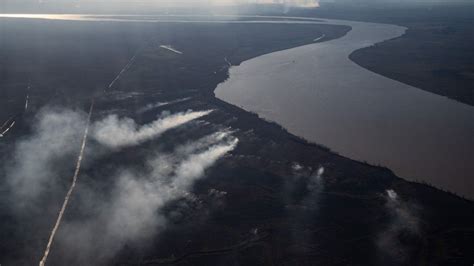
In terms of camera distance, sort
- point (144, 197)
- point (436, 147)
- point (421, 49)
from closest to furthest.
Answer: point (144, 197) → point (436, 147) → point (421, 49)

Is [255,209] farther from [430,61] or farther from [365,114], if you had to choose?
[430,61]

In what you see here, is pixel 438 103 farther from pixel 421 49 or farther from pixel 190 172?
pixel 421 49

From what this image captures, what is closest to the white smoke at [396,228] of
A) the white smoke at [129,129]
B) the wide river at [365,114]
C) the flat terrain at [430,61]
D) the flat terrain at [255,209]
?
the flat terrain at [255,209]

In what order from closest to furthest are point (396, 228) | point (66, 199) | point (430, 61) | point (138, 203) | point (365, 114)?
point (396, 228), point (138, 203), point (66, 199), point (365, 114), point (430, 61)

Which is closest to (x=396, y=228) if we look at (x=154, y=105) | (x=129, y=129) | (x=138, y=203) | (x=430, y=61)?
(x=138, y=203)

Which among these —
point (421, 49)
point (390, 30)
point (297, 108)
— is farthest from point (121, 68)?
point (390, 30)

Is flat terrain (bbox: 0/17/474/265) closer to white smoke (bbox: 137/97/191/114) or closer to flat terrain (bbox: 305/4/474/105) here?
white smoke (bbox: 137/97/191/114)

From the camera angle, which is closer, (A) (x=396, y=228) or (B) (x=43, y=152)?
(A) (x=396, y=228)
